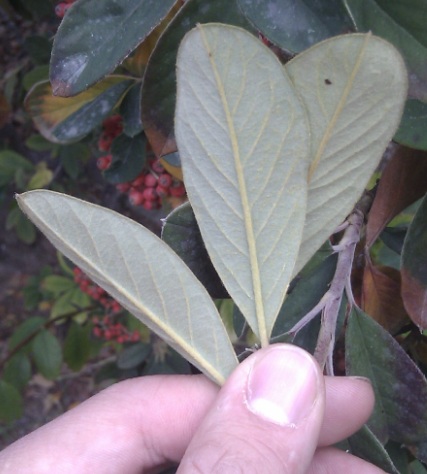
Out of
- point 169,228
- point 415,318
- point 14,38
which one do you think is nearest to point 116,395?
point 169,228

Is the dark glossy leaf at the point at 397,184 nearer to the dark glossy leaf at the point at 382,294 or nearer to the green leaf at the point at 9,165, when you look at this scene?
the dark glossy leaf at the point at 382,294

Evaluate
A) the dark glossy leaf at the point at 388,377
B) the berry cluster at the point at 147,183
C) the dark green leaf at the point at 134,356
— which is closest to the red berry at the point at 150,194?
the berry cluster at the point at 147,183

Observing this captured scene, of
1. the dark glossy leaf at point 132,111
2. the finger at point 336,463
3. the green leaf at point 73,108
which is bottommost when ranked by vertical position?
the finger at point 336,463

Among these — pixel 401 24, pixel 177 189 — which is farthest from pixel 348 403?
pixel 177 189

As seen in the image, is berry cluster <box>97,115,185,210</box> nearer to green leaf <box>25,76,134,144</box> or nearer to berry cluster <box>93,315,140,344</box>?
green leaf <box>25,76,134,144</box>

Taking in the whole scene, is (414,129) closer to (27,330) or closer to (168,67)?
(168,67)

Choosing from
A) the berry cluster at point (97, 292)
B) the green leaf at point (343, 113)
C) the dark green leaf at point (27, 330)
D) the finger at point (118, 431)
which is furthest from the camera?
the dark green leaf at point (27, 330)

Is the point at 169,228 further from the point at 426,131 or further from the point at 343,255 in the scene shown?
the point at 426,131
